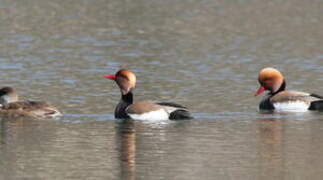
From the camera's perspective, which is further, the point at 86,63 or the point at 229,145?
the point at 86,63

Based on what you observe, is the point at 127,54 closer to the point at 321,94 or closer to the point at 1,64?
the point at 1,64

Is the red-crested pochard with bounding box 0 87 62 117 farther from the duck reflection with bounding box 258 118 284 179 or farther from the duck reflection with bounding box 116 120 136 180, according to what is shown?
the duck reflection with bounding box 258 118 284 179

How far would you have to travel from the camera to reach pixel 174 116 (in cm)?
1850

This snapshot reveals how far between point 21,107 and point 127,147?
3.78m

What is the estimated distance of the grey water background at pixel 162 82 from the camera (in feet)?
46.8

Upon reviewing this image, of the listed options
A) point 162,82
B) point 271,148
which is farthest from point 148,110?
point 162,82

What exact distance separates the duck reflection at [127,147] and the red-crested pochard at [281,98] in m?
3.06

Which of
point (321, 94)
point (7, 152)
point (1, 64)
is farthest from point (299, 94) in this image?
point (1, 64)

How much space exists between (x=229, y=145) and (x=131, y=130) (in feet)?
7.59

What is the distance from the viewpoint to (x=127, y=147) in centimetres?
1565

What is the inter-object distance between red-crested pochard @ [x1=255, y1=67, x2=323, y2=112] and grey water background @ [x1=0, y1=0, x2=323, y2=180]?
40cm

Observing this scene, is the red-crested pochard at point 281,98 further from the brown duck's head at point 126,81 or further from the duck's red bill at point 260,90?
the brown duck's head at point 126,81

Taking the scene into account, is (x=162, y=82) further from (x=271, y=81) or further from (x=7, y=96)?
(x=7, y=96)


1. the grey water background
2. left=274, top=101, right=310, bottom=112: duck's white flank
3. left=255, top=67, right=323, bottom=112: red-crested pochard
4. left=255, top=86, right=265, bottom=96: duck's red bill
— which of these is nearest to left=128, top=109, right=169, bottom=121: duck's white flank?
the grey water background
